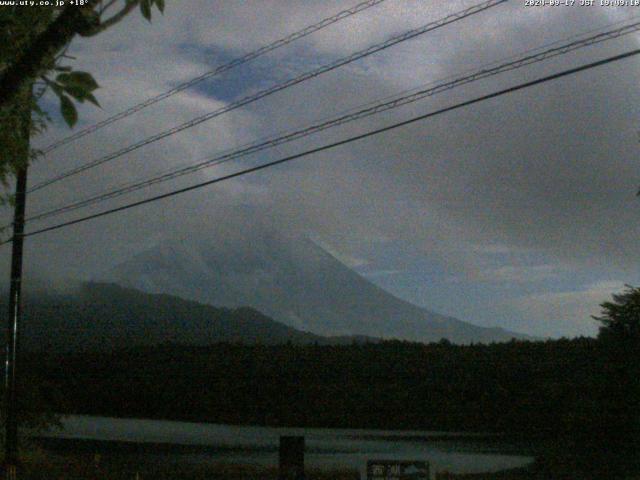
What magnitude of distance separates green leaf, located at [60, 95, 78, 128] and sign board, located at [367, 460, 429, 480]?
853 centimetres

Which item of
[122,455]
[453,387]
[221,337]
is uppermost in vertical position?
[221,337]

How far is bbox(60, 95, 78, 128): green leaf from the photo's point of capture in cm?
445

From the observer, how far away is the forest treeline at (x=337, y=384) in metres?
52.5

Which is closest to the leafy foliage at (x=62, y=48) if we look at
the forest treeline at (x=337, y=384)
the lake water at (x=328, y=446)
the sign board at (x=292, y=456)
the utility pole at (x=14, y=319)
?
the sign board at (x=292, y=456)

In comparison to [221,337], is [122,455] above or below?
below

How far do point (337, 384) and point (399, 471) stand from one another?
186ft

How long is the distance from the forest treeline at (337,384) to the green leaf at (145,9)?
33.7 metres

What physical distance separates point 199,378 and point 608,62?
70.2 m

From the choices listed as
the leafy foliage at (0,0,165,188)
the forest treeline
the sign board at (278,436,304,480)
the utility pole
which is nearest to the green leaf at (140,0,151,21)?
the leafy foliage at (0,0,165,188)

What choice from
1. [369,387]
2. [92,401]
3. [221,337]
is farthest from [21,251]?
[221,337]

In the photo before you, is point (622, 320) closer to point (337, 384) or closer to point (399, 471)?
point (399, 471)

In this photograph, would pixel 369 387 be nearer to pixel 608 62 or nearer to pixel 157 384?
pixel 157 384

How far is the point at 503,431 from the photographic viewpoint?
55531 mm

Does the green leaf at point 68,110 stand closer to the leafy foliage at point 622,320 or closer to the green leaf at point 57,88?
the green leaf at point 57,88
